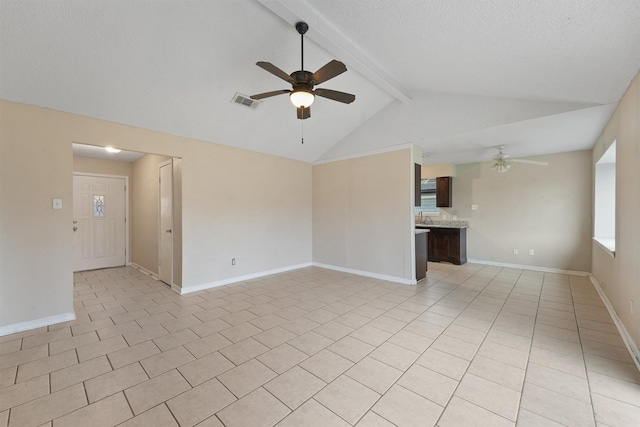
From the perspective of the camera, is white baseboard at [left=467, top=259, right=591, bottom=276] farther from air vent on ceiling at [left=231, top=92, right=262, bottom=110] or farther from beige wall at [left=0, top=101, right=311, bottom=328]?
air vent on ceiling at [left=231, top=92, right=262, bottom=110]

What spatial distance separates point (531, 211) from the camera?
5.40 metres

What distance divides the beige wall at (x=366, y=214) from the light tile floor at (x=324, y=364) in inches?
43.4

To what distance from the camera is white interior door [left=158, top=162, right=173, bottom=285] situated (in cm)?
434

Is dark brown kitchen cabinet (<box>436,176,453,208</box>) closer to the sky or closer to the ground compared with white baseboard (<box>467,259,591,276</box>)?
closer to the sky

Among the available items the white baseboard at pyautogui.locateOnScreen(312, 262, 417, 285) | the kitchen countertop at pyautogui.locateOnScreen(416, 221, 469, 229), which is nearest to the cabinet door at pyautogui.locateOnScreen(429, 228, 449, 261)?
the kitchen countertop at pyautogui.locateOnScreen(416, 221, 469, 229)

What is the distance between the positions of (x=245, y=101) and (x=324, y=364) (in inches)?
130

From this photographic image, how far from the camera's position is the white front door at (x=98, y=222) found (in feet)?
17.7

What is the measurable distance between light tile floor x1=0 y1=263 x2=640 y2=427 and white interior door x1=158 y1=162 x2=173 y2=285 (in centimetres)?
84

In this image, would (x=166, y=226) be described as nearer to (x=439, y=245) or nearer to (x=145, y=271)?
(x=145, y=271)

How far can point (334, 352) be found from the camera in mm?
2316

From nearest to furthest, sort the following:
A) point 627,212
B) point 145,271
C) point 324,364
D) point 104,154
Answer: point 324,364 < point 627,212 < point 104,154 < point 145,271

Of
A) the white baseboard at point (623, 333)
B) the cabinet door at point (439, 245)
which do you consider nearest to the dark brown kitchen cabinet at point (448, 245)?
the cabinet door at point (439, 245)

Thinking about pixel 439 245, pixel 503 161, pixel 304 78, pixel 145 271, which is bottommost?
pixel 145 271

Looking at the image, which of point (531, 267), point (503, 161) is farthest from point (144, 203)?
point (531, 267)
